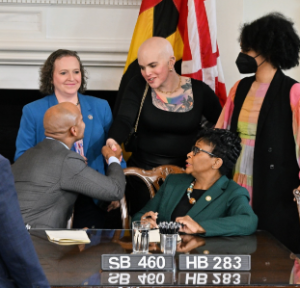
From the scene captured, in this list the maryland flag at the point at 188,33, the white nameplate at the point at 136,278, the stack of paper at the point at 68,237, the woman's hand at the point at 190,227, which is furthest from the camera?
the maryland flag at the point at 188,33

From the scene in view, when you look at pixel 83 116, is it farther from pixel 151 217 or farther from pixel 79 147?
pixel 151 217

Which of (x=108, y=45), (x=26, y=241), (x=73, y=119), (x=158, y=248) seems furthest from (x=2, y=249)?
(x=108, y=45)

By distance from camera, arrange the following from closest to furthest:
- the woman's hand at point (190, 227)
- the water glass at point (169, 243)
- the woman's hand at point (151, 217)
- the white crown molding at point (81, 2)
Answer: the water glass at point (169, 243)
the woman's hand at point (190, 227)
the woman's hand at point (151, 217)
the white crown molding at point (81, 2)

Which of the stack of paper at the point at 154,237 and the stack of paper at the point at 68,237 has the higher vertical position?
the stack of paper at the point at 68,237

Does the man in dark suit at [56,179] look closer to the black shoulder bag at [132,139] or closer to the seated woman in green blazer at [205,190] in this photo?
the seated woman in green blazer at [205,190]

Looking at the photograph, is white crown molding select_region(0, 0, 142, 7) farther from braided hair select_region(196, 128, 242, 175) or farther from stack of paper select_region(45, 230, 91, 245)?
stack of paper select_region(45, 230, 91, 245)

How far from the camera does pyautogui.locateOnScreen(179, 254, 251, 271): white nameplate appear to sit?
65.2 inches

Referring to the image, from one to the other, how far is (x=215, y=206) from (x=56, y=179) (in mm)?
741

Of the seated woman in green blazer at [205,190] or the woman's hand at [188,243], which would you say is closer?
the woman's hand at [188,243]

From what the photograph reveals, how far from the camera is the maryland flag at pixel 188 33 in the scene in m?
3.29

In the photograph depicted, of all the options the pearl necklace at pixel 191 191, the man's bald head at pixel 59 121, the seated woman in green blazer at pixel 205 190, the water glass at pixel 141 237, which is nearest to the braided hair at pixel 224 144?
the seated woman in green blazer at pixel 205 190

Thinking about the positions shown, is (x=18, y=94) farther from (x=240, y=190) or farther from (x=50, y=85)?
(x=240, y=190)

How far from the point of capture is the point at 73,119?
2.40 m

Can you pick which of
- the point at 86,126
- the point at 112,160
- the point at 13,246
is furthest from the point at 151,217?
the point at 13,246
